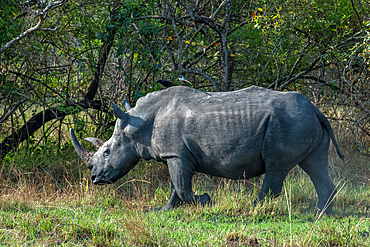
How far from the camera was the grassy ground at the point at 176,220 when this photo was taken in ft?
12.8

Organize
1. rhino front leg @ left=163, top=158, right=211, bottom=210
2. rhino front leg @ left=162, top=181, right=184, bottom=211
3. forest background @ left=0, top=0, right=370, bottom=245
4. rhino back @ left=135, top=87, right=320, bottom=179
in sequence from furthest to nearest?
forest background @ left=0, top=0, right=370, bottom=245 → rhino front leg @ left=162, top=181, right=184, bottom=211 → rhino front leg @ left=163, top=158, right=211, bottom=210 → rhino back @ left=135, top=87, right=320, bottom=179

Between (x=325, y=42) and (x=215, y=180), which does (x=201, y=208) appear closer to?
(x=215, y=180)

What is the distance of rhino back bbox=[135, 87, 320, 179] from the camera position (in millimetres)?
4758

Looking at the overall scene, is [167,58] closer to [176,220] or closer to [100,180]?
[100,180]

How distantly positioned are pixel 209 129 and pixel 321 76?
14.4 feet

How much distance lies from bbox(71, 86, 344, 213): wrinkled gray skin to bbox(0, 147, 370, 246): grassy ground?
305 millimetres

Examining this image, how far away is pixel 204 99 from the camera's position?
519 cm

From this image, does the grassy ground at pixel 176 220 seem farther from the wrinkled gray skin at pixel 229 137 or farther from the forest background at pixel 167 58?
the forest background at pixel 167 58

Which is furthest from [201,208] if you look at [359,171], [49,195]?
[359,171]

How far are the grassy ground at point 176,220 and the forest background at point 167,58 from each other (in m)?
1.08

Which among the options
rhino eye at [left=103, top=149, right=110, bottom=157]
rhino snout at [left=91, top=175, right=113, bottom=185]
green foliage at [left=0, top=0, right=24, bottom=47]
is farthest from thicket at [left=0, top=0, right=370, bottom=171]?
rhino snout at [left=91, top=175, right=113, bottom=185]

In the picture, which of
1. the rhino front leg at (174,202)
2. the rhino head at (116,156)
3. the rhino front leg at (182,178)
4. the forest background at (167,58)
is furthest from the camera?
the forest background at (167,58)

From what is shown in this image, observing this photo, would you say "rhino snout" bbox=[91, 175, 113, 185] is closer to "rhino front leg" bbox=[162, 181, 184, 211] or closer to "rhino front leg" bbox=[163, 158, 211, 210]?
"rhino front leg" bbox=[162, 181, 184, 211]

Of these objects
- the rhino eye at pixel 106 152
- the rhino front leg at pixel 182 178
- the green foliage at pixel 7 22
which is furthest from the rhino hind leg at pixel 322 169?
the green foliage at pixel 7 22
